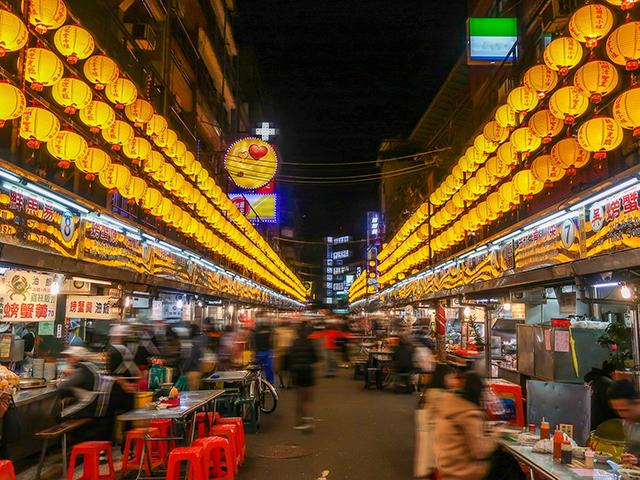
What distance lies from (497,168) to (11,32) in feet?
33.5

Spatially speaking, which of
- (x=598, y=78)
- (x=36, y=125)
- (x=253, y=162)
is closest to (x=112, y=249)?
(x=36, y=125)

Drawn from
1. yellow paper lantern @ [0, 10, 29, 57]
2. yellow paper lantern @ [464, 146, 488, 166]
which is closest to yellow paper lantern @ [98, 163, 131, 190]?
yellow paper lantern @ [0, 10, 29, 57]

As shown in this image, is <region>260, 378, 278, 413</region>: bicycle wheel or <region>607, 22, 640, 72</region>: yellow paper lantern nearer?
<region>607, 22, 640, 72</region>: yellow paper lantern

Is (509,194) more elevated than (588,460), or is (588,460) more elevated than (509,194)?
(509,194)

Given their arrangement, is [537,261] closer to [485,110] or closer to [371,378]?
[371,378]

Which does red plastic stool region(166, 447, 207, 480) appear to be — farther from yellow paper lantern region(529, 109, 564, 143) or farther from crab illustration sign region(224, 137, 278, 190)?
crab illustration sign region(224, 137, 278, 190)

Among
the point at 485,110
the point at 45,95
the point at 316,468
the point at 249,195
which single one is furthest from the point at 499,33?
the point at 249,195

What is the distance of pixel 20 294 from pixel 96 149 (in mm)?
3295

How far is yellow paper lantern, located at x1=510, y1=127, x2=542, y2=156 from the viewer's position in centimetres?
1109

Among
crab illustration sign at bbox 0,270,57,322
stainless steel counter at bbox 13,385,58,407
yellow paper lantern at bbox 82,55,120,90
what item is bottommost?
stainless steel counter at bbox 13,385,58,407

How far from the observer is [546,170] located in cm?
1057

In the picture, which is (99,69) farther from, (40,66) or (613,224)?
(613,224)

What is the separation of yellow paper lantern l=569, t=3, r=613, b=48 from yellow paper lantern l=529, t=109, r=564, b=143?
1674mm

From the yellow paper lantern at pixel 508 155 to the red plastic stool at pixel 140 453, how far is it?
9353 millimetres
